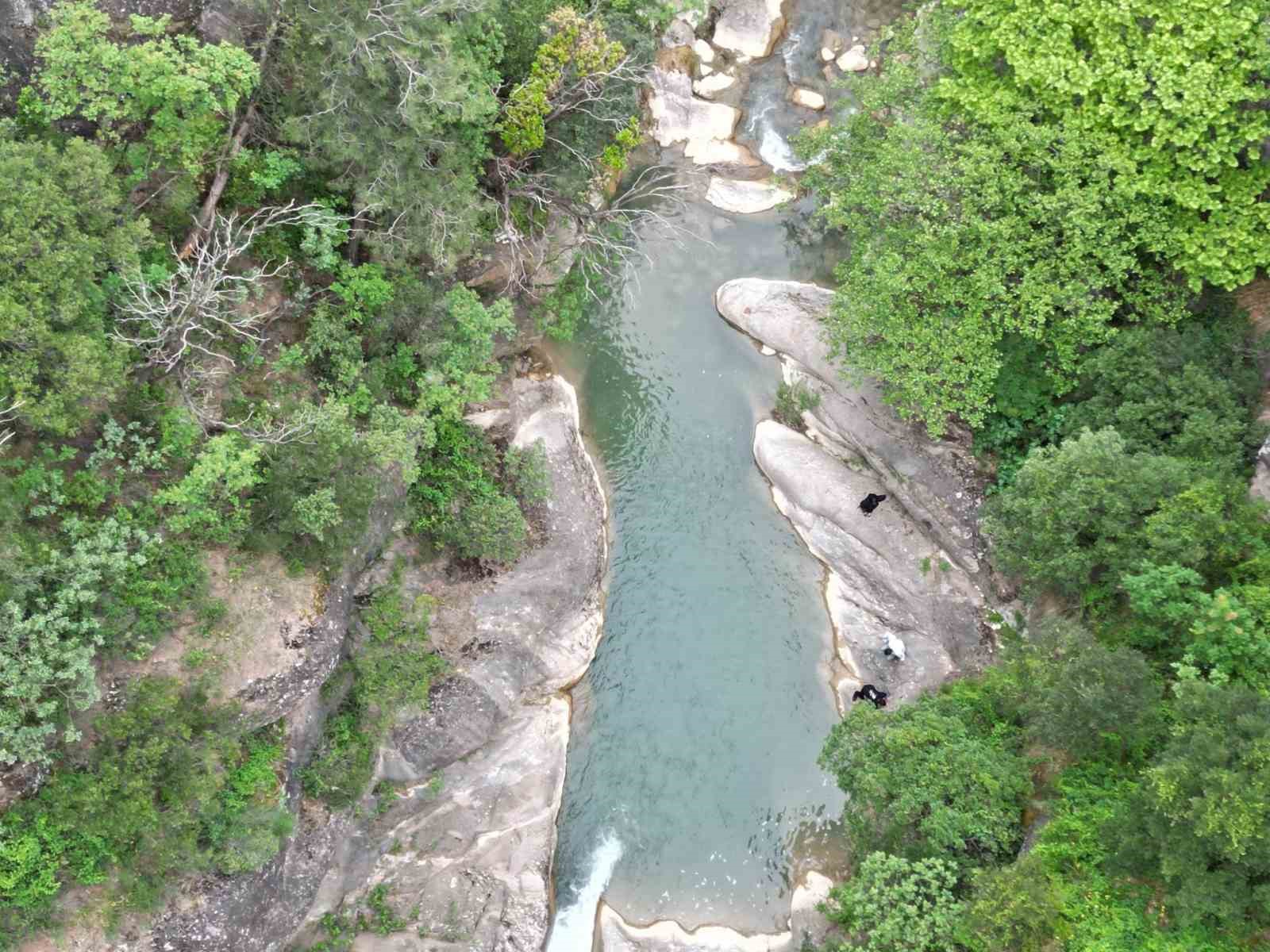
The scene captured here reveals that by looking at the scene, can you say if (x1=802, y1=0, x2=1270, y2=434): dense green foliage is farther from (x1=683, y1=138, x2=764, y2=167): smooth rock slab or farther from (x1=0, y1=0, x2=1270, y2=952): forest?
(x1=683, y1=138, x2=764, y2=167): smooth rock slab

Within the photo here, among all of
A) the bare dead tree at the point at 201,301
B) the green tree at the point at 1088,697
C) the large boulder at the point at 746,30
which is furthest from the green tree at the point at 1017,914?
the large boulder at the point at 746,30

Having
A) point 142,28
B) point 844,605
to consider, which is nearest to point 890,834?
point 844,605

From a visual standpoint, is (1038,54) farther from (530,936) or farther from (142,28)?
(530,936)

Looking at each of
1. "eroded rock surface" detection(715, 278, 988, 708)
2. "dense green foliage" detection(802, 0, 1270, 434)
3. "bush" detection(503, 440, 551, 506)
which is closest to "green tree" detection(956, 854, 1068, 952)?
"eroded rock surface" detection(715, 278, 988, 708)

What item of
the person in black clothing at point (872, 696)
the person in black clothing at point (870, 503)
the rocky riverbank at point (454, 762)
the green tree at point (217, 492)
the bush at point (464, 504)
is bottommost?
the rocky riverbank at point (454, 762)

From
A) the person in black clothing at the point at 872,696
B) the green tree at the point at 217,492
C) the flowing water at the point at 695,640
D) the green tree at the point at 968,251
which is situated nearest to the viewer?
the green tree at the point at 217,492

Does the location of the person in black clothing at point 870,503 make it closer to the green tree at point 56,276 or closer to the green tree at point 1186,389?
the green tree at point 1186,389

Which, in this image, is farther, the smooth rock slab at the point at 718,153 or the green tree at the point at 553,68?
the smooth rock slab at the point at 718,153

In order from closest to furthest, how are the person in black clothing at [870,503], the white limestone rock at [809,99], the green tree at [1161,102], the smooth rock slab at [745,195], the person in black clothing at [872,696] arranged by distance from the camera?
the green tree at [1161,102], the person in black clothing at [872,696], the person in black clothing at [870,503], the smooth rock slab at [745,195], the white limestone rock at [809,99]
